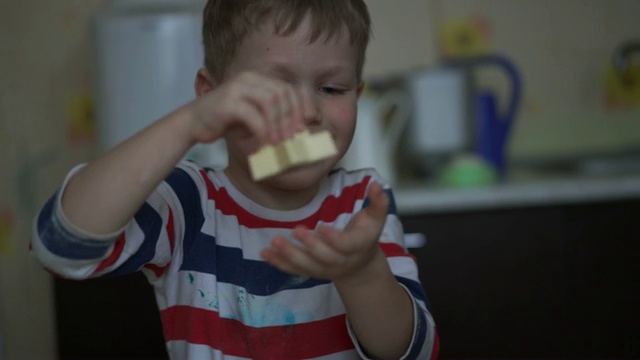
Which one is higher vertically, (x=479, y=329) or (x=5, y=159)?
(x=5, y=159)

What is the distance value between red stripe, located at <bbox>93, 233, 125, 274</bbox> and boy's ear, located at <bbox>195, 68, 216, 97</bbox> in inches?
11.2

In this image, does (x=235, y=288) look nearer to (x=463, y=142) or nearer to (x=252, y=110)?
(x=252, y=110)

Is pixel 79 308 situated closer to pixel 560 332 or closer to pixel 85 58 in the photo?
pixel 85 58

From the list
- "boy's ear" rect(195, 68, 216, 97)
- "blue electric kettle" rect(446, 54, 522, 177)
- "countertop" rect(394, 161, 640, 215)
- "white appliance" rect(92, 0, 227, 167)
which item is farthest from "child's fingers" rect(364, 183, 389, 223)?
"blue electric kettle" rect(446, 54, 522, 177)

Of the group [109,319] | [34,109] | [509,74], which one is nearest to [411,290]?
[109,319]

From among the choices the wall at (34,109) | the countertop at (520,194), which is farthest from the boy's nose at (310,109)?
the wall at (34,109)

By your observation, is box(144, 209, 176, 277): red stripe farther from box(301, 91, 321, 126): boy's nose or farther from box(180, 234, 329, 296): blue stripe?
box(301, 91, 321, 126): boy's nose

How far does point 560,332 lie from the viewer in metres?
1.74

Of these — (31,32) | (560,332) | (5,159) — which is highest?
(31,32)

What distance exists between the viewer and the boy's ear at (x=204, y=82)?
958 mm

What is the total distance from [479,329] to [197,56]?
0.85 meters

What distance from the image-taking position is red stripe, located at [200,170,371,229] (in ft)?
2.93

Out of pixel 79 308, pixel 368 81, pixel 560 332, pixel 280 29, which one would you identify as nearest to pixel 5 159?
pixel 79 308

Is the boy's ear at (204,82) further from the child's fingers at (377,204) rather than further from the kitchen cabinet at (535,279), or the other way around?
the kitchen cabinet at (535,279)
